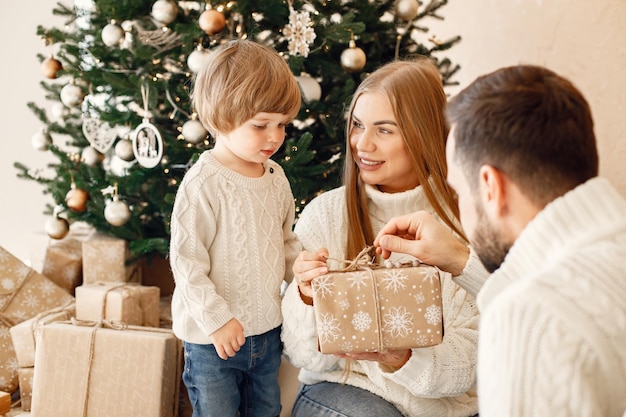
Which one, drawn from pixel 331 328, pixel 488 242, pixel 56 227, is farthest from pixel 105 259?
pixel 488 242

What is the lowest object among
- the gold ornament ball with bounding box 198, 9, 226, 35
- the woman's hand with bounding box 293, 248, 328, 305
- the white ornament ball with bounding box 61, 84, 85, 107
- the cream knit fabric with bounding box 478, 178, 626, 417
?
the woman's hand with bounding box 293, 248, 328, 305

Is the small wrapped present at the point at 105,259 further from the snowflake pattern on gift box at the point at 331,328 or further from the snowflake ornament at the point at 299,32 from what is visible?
the snowflake pattern on gift box at the point at 331,328

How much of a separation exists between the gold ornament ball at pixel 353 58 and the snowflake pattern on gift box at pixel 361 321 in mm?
1171

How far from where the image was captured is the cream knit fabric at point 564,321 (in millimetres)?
801

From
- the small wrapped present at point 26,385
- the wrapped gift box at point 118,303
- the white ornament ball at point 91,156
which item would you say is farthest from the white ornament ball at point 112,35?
the small wrapped present at point 26,385

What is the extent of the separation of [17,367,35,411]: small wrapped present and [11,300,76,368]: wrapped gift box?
0.02m

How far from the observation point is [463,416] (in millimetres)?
1623

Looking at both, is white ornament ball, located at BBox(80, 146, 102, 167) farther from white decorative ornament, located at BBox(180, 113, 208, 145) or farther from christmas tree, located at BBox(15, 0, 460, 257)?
white decorative ornament, located at BBox(180, 113, 208, 145)

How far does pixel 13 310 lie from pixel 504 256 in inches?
A: 84.4

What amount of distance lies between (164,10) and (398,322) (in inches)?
53.4

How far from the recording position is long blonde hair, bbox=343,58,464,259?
1668 mm

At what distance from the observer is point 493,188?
922 mm

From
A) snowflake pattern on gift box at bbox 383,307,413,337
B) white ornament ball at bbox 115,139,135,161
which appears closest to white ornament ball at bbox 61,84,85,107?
white ornament ball at bbox 115,139,135,161

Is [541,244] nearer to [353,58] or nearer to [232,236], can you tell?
[232,236]
